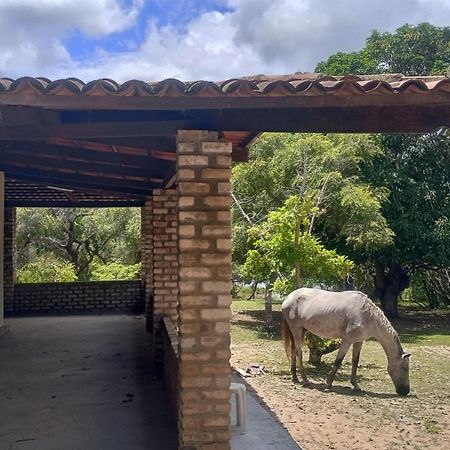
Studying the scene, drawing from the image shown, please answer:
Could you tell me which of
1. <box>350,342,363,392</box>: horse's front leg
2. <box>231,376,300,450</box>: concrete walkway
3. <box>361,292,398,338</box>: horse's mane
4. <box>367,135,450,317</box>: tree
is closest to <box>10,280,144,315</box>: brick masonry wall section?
<box>350,342,363,392</box>: horse's front leg

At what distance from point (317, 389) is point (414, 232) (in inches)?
401

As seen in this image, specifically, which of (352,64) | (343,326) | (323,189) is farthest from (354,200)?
(352,64)

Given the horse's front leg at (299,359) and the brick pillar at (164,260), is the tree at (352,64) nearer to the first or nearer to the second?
the horse's front leg at (299,359)

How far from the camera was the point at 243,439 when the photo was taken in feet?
17.0

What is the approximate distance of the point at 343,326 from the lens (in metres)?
10.1

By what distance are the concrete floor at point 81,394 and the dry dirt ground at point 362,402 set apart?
192cm

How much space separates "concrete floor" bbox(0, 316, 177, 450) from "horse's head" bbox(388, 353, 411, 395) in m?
3.86

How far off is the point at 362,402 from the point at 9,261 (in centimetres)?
945

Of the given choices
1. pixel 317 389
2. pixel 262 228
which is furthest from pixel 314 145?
pixel 317 389

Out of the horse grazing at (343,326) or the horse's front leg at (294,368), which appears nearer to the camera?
the horse grazing at (343,326)

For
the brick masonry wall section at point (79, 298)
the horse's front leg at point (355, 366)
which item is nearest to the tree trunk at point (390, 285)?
the brick masonry wall section at point (79, 298)

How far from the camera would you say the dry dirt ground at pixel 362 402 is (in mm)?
7008

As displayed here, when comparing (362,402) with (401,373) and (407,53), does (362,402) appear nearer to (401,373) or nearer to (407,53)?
(401,373)

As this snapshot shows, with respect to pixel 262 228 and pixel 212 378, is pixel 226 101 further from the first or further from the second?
pixel 262 228
